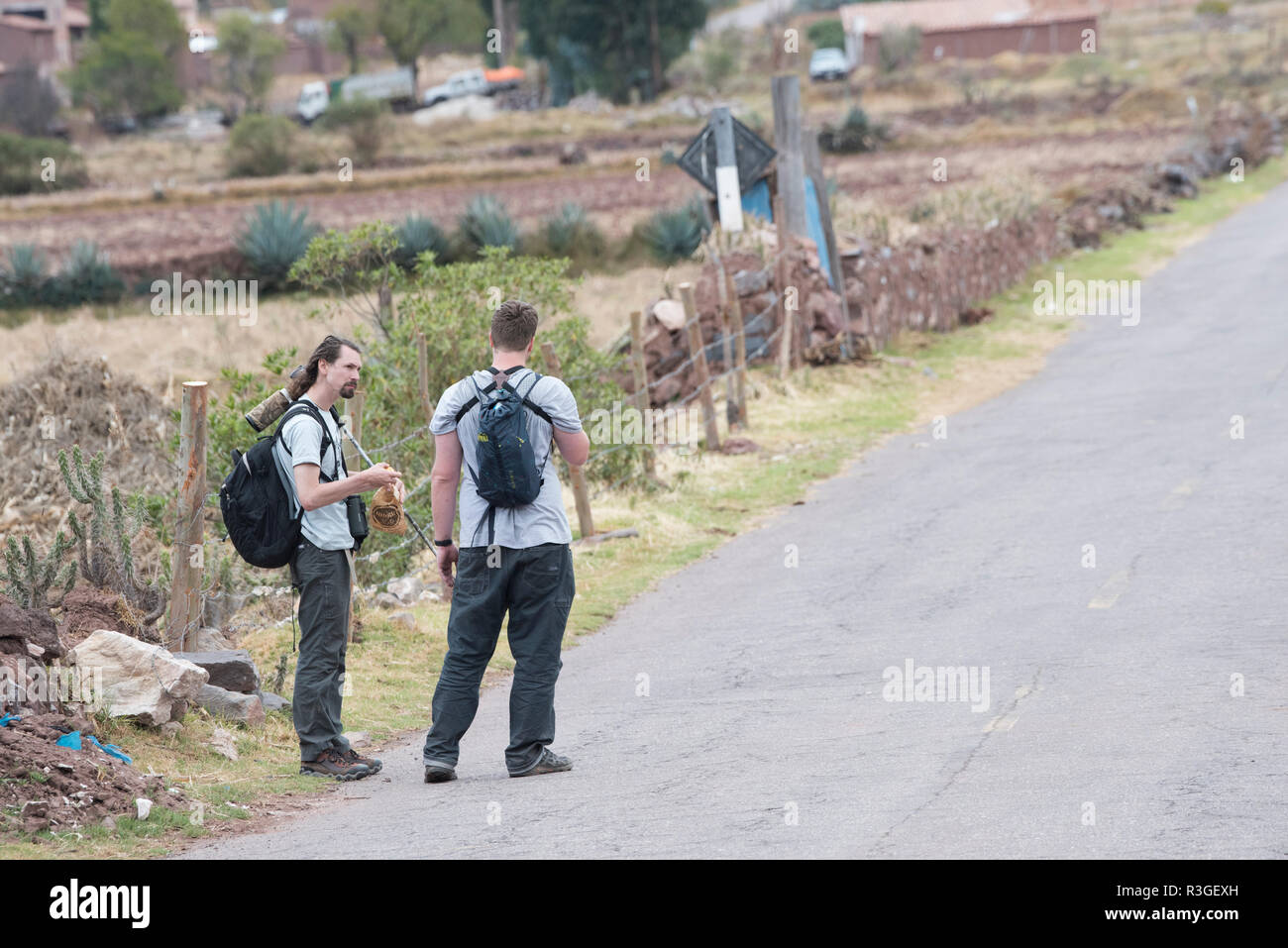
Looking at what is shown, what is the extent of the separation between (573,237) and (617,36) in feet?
161

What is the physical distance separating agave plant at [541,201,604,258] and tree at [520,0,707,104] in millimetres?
47110

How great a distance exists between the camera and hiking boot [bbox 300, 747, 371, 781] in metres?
6.89

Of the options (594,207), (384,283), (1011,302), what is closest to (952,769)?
(384,283)

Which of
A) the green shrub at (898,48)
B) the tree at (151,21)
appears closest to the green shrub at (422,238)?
the green shrub at (898,48)

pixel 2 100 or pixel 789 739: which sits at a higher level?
pixel 2 100

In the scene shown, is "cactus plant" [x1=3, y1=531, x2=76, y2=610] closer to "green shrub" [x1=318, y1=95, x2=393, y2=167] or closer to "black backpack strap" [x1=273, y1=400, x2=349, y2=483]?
"black backpack strap" [x1=273, y1=400, x2=349, y2=483]

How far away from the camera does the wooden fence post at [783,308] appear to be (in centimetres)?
1831

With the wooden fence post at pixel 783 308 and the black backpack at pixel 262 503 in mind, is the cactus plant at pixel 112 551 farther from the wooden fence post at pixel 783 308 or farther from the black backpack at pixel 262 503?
the wooden fence post at pixel 783 308

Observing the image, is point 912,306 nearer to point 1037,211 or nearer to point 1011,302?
point 1011,302

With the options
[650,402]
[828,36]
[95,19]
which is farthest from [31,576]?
[95,19]

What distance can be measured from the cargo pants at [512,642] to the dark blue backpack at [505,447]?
0.28 m

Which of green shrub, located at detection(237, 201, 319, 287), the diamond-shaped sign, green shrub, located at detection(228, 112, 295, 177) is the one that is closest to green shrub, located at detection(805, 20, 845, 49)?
green shrub, located at detection(228, 112, 295, 177)

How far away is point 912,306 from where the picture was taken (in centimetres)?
2183
